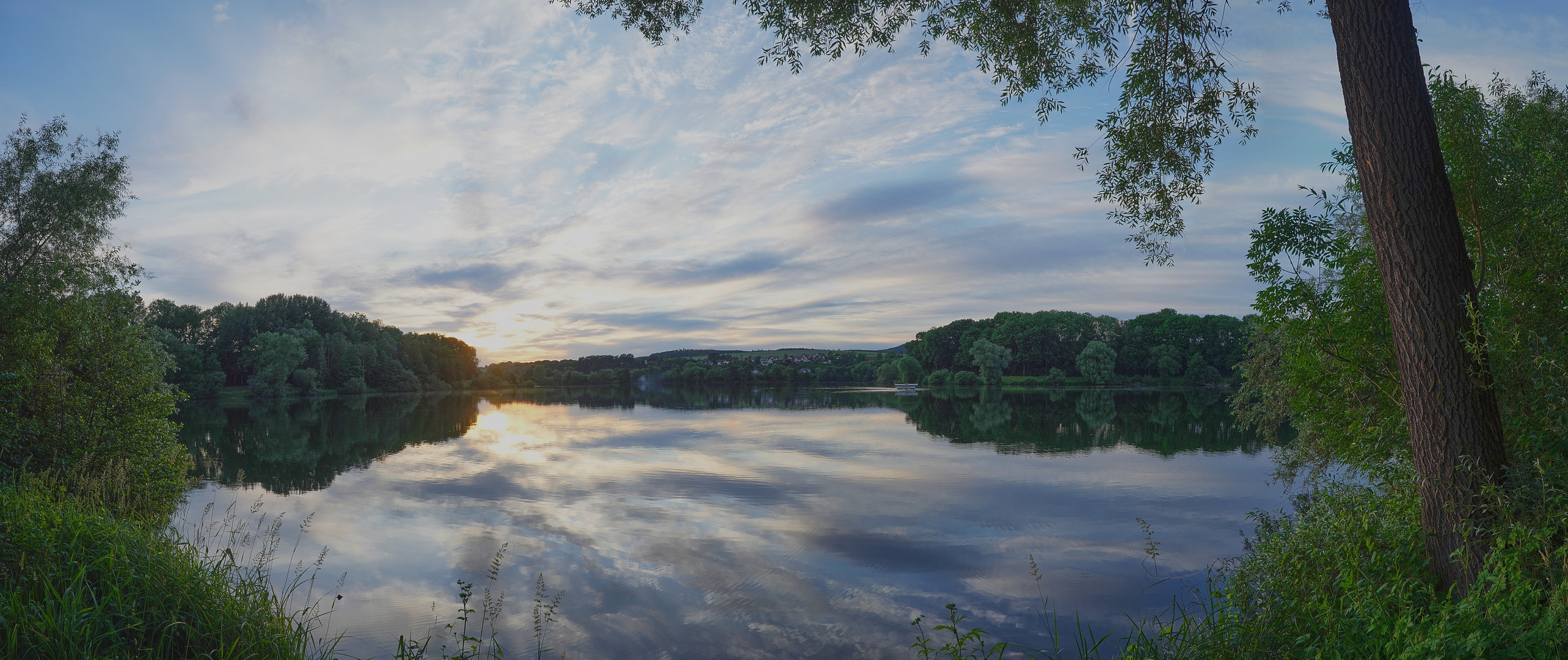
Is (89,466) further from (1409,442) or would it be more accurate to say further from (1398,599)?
(1409,442)

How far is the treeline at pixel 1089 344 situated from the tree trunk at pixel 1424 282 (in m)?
86.1

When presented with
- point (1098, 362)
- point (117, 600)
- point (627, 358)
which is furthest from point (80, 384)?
point (627, 358)

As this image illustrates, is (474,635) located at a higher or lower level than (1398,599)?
lower

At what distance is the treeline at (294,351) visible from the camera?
191 feet

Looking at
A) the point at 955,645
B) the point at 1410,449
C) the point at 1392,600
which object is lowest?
the point at 955,645

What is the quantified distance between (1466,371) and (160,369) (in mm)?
20059

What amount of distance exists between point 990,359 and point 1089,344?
12.5 m

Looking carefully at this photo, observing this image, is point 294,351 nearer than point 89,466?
No

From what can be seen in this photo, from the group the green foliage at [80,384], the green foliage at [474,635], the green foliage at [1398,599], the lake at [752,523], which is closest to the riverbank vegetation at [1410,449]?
the green foliage at [1398,599]

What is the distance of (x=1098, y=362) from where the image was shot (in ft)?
282

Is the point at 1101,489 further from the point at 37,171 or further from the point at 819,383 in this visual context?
the point at 819,383

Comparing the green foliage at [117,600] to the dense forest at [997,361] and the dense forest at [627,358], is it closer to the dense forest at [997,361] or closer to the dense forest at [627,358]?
the dense forest at [627,358]

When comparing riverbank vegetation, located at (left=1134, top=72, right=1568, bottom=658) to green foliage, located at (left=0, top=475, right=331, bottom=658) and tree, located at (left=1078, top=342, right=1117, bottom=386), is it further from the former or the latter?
tree, located at (left=1078, top=342, right=1117, bottom=386)

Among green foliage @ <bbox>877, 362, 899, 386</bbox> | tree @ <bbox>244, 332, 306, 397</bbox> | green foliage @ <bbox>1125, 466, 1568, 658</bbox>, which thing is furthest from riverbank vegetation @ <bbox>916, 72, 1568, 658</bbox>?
green foliage @ <bbox>877, 362, 899, 386</bbox>
